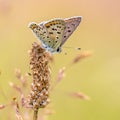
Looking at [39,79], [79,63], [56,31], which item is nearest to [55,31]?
[56,31]

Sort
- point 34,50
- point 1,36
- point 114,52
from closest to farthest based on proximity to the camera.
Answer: point 34,50 → point 1,36 → point 114,52

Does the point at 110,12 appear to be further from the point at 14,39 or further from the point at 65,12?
the point at 14,39

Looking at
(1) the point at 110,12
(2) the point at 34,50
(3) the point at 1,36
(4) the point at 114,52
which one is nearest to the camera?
(2) the point at 34,50

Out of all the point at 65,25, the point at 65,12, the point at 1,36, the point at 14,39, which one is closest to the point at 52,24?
the point at 65,25

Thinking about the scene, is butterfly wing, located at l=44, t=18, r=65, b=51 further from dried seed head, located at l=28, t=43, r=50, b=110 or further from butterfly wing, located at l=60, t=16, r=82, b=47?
dried seed head, located at l=28, t=43, r=50, b=110

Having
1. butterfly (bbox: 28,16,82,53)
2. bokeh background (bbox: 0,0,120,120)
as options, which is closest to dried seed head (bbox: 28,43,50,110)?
butterfly (bbox: 28,16,82,53)

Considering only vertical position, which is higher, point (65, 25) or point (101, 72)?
point (65, 25)
